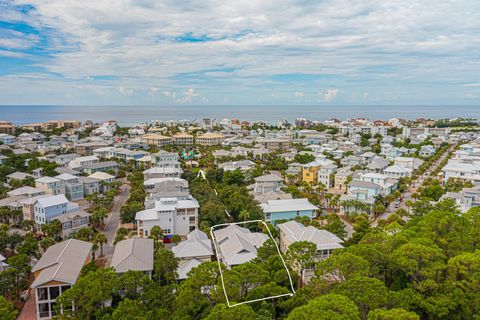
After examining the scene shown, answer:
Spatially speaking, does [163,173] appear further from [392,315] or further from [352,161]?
[392,315]

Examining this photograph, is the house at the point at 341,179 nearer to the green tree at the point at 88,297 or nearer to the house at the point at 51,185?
the house at the point at 51,185

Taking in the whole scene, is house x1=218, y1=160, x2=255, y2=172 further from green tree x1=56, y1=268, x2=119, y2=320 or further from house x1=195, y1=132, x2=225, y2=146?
green tree x1=56, y1=268, x2=119, y2=320

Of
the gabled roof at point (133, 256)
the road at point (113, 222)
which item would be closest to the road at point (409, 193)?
the gabled roof at point (133, 256)

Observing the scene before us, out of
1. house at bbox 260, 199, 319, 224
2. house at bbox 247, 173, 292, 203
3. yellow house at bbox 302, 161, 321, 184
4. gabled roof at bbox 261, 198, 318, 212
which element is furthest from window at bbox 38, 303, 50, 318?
yellow house at bbox 302, 161, 321, 184

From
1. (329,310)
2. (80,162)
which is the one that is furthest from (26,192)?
(329,310)

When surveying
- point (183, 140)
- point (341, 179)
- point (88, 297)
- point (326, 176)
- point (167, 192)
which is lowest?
point (341, 179)
